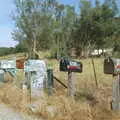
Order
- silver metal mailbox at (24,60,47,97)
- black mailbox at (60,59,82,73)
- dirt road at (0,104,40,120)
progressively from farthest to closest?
silver metal mailbox at (24,60,47,97) → black mailbox at (60,59,82,73) → dirt road at (0,104,40,120)

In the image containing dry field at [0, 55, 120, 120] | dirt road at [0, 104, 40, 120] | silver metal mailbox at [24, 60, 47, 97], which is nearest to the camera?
dry field at [0, 55, 120, 120]

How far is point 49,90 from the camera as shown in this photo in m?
8.36

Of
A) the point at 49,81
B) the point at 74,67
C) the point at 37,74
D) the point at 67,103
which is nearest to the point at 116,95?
the point at 67,103

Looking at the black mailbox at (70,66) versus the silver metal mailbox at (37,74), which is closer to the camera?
the black mailbox at (70,66)

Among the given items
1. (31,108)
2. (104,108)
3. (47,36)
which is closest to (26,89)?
(31,108)

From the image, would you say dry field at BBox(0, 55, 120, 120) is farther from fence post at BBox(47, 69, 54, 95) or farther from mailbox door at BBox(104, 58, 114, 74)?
mailbox door at BBox(104, 58, 114, 74)

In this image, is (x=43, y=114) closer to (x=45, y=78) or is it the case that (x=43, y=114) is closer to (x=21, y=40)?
(x=45, y=78)

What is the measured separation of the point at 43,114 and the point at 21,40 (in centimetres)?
2844

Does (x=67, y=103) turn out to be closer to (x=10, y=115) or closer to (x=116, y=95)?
(x=116, y=95)

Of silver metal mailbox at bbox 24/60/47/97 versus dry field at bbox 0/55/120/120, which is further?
silver metal mailbox at bbox 24/60/47/97

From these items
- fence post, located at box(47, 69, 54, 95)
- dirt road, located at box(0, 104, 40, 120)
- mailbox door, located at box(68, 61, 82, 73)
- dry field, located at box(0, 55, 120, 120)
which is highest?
mailbox door, located at box(68, 61, 82, 73)

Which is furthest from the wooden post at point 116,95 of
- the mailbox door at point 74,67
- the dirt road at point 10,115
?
the dirt road at point 10,115

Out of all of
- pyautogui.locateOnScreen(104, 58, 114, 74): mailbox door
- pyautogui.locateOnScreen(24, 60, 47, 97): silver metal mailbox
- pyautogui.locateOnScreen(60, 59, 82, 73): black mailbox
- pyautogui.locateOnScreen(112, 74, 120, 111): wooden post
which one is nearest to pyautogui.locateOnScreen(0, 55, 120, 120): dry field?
pyautogui.locateOnScreen(112, 74, 120, 111): wooden post

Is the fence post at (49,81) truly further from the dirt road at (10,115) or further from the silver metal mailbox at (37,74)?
the dirt road at (10,115)
